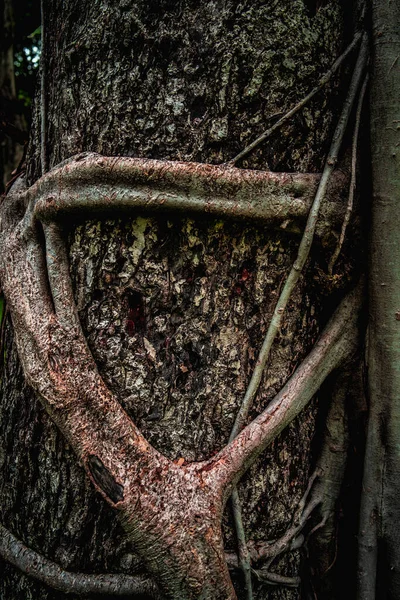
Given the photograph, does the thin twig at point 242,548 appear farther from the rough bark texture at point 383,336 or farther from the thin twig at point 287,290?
the rough bark texture at point 383,336

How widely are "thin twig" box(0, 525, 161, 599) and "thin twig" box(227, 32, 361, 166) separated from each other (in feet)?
2.71

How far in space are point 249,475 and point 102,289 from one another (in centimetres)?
48

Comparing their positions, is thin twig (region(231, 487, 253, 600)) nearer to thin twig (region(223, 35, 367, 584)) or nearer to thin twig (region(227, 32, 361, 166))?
thin twig (region(223, 35, 367, 584))

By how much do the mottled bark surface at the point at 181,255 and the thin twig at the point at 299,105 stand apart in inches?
0.8

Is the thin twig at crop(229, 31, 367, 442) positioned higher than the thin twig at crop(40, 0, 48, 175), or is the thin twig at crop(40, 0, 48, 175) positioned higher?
the thin twig at crop(40, 0, 48, 175)

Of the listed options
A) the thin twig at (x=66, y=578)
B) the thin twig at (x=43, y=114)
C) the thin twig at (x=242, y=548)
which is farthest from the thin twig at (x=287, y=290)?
the thin twig at (x=43, y=114)

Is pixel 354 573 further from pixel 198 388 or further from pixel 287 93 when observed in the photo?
pixel 287 93

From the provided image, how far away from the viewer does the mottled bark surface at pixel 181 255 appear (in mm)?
956

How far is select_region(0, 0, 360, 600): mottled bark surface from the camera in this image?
956 millimetres

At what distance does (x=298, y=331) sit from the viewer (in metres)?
1.04

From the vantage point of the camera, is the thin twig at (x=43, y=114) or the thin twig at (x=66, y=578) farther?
the thin twig at (x=43, y=114)

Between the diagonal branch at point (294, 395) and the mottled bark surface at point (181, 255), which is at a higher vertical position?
the mottled bark surface at point (181, 255)

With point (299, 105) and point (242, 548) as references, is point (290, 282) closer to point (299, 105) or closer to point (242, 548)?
point (299, 105)

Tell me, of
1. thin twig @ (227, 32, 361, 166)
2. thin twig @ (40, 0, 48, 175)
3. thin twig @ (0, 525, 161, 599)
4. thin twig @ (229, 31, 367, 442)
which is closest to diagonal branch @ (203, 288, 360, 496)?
thin twig @ (229, 31, 367, 442)
